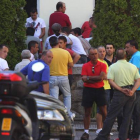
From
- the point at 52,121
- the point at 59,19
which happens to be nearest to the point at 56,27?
the point at 59,19

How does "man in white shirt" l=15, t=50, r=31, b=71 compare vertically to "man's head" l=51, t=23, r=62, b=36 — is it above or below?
below

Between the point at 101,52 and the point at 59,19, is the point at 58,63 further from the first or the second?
the point at 59,19

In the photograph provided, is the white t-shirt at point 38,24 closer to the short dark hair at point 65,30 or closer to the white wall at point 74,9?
the white wall at point 74,9

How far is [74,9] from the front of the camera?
1723cm

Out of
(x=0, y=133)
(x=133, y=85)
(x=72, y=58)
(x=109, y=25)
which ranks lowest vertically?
(x=0, y=133)

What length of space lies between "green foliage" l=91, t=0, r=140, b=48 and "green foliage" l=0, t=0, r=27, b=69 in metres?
1.90

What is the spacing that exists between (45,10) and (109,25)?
2790 mm

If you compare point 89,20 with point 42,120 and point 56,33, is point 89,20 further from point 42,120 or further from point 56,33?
point 42,120

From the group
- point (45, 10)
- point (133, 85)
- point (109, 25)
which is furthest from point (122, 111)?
point (45, 10)

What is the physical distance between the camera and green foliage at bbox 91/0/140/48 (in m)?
14.9

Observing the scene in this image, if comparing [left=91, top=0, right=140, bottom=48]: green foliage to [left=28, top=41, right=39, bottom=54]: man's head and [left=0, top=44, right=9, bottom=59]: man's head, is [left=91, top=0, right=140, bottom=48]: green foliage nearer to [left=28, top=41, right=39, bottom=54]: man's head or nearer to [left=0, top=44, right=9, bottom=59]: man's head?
[left=28, top=41, right=39, bottom=54]: man's head

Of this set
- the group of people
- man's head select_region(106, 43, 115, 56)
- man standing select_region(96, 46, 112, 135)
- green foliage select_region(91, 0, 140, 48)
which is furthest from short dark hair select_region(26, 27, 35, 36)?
man standing select_region(96, 46, 112, 135)

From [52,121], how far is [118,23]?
Result: 6765 millimetres

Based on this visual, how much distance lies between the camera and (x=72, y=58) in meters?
14.1
